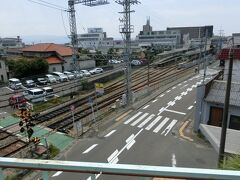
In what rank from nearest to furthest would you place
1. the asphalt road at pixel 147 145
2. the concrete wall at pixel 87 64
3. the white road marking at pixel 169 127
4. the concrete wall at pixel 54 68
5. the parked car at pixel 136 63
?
1. the asphalt road at pixel 147 145
2. the white road marking at pixel 169 127
3. the concrete wall at pixel 54 68
4. the concrete wall at pixel 87 64
5. the parked car at pixel 136 63

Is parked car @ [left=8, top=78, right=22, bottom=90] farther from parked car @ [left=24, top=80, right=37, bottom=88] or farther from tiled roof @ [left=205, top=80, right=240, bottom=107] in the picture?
tiled roof @ [left=205, top=80, right=240, bottom=107]

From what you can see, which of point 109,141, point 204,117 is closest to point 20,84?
point 109,141

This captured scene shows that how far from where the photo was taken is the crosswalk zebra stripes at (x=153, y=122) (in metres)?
17.7

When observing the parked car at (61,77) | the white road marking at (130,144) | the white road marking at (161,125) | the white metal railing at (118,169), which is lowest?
the white road marking at (161,125)

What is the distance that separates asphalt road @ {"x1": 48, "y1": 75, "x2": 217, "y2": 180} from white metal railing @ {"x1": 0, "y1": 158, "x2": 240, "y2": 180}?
8.31 meters

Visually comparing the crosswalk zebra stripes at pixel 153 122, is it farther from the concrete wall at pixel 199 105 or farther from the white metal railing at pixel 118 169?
the white metal railing at pixel 118 169

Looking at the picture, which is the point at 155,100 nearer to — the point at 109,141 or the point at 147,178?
the point at 109,141

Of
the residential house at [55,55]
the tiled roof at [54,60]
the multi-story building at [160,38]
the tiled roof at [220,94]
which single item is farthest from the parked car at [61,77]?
the multi-story building at [160,38]

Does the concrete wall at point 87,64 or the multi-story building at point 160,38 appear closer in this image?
the concrete wall at point 87,64

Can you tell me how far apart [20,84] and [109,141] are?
23.4 m

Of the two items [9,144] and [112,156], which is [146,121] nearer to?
[112,156]

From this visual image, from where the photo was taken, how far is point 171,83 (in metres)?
32.5

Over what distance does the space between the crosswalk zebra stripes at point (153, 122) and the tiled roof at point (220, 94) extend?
152 inches

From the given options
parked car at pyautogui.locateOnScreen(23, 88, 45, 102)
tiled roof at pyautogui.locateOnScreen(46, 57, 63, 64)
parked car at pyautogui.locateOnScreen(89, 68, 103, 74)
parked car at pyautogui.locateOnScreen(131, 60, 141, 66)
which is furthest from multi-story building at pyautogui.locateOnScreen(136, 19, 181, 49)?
parked car at pyautogui.locateOnScreen(23, 88, 45, 102)
